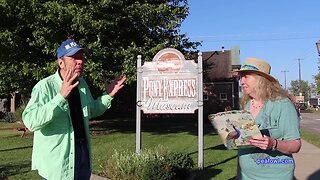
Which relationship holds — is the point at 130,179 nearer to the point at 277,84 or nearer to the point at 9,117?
the point at 277,84

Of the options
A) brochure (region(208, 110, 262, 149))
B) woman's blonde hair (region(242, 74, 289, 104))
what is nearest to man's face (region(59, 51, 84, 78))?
brochure (region(208, 110, 262, 149))

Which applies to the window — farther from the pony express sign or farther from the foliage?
the foliage

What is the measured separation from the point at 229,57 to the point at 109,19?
128 ft

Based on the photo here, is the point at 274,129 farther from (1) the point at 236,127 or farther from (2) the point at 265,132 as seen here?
(1) the point at 236,127

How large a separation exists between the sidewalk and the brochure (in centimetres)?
592

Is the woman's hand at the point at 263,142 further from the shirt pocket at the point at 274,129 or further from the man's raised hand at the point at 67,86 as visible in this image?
the man's raised hand at the point at 67,86

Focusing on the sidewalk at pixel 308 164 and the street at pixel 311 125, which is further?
the street at pixel 311 125

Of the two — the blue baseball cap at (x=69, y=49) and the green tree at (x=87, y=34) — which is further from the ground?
the green tree at (x=87, y=34)

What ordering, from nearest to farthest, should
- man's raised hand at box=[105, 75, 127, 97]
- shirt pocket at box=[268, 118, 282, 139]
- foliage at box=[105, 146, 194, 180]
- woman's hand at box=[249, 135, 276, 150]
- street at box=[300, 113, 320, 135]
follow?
woman's hand at box=[249, 135, 276, 150], shirt pocket at box=[268, 118, 282, 139], man's raised hand at box=[105, 75, 127, 97], foliage at box=[105, 146, 194, 180], street at box=[300, 113, 320, 135]

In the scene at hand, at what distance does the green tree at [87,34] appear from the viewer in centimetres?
1520

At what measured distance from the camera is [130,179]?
21.8 feet

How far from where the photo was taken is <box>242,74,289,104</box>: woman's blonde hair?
125 inches

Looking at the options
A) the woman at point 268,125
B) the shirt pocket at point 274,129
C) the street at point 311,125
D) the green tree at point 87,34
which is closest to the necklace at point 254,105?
the woman at point 268,125

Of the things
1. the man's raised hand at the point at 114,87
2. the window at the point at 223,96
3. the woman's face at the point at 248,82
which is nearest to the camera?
the woman's face at the point at 248,82
